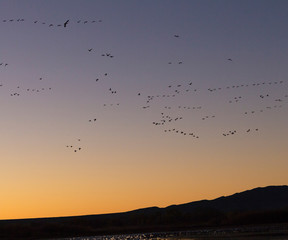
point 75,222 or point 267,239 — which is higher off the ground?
point 75,222

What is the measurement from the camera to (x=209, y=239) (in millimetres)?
73375

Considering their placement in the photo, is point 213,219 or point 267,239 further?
point 213,219

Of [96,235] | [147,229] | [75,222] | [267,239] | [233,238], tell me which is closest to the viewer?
[267,239]

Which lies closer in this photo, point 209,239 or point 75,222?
point 209,239

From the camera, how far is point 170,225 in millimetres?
118438

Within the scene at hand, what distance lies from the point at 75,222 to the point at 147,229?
16733 millimetres

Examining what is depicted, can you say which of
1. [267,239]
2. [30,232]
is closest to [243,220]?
[30,232]

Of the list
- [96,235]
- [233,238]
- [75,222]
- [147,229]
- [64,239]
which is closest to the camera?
[233,238]

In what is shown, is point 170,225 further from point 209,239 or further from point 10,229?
point 209,239

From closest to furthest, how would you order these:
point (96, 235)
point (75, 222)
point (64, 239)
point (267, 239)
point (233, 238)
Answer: point (267, 239), point (233, 238), point (64, 239), point (96, 235), point (75, 222)

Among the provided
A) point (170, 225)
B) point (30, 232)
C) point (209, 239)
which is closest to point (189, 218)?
point (170, 225)

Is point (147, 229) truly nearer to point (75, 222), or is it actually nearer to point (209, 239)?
point (75, 222)

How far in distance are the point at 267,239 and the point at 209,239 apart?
8.27 metres

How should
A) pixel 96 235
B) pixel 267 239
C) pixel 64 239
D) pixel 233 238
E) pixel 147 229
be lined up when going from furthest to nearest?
pixel 147 229 < pixel 96 235 < pixel 64 239 < pixel 233 238 < pixel 267 239
